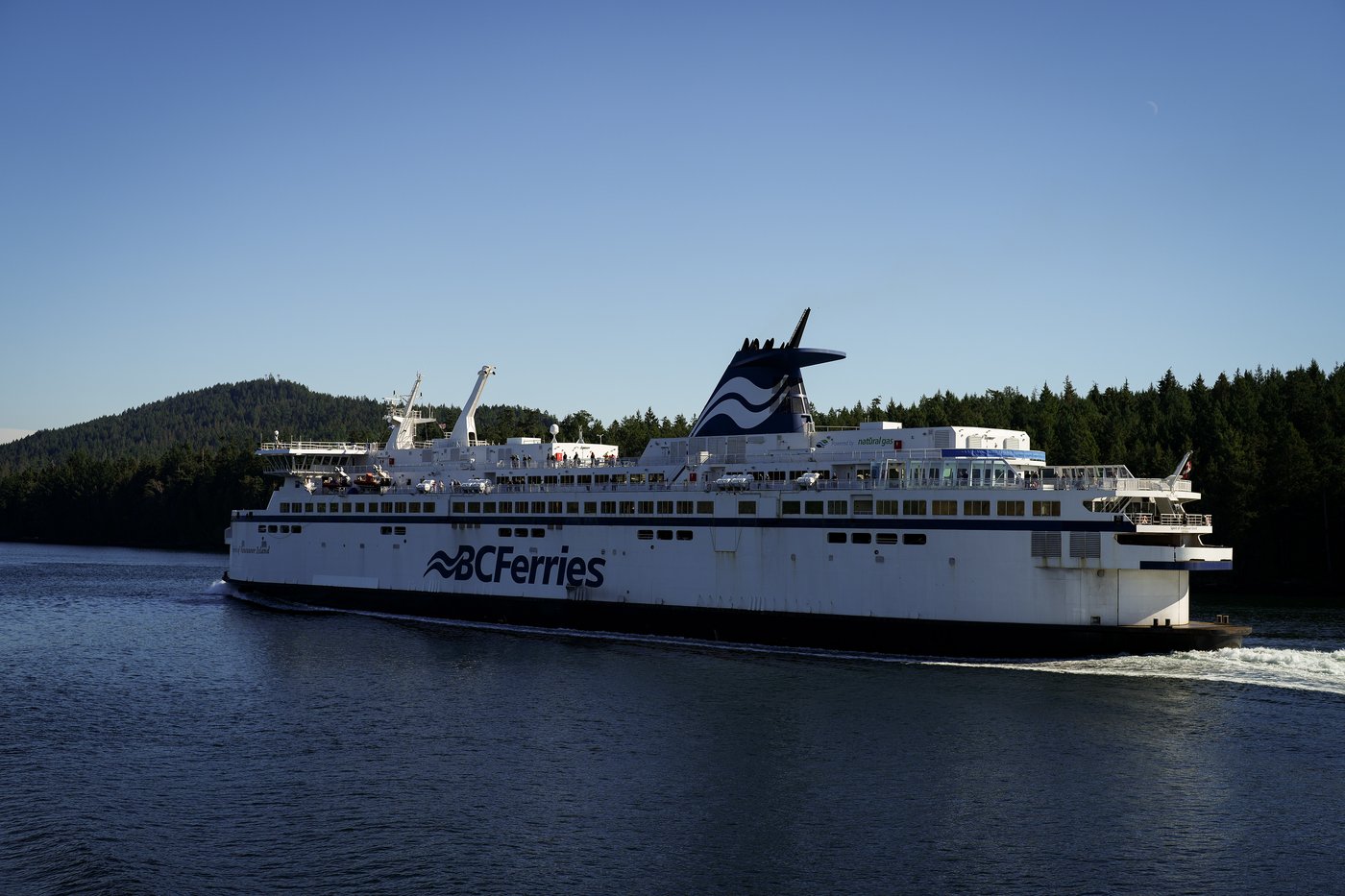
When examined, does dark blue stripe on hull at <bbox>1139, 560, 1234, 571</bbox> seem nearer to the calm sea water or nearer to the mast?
the calm sea water

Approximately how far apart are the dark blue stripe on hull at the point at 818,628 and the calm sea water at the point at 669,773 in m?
0.80

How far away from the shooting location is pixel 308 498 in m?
60.7

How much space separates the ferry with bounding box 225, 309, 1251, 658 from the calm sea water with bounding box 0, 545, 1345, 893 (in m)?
2.06

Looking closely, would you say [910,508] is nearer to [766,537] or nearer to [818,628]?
[818,628]

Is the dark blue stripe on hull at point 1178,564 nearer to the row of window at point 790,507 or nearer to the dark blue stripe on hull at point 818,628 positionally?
the dark blue stripe on hull at point 818,628

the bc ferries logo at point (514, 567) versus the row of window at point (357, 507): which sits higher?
the row of window at point (357, 507)

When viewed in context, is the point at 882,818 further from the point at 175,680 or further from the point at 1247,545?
the point at 1247,545

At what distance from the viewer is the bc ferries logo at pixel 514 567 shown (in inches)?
1969

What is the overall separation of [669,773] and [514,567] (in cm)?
2626

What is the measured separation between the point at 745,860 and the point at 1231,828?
10.3 m

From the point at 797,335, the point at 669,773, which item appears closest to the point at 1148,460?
the point at 797,335

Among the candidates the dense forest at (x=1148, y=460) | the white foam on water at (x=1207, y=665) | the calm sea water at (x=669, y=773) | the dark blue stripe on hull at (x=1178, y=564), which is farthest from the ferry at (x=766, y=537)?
the dense forest at (x=1148, y=460)

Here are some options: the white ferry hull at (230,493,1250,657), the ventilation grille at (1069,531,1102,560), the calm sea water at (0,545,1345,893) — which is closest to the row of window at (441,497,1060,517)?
the white ferry hull at (230,493,1250,657)

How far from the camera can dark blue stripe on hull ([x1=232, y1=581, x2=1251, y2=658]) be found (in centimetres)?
3791
